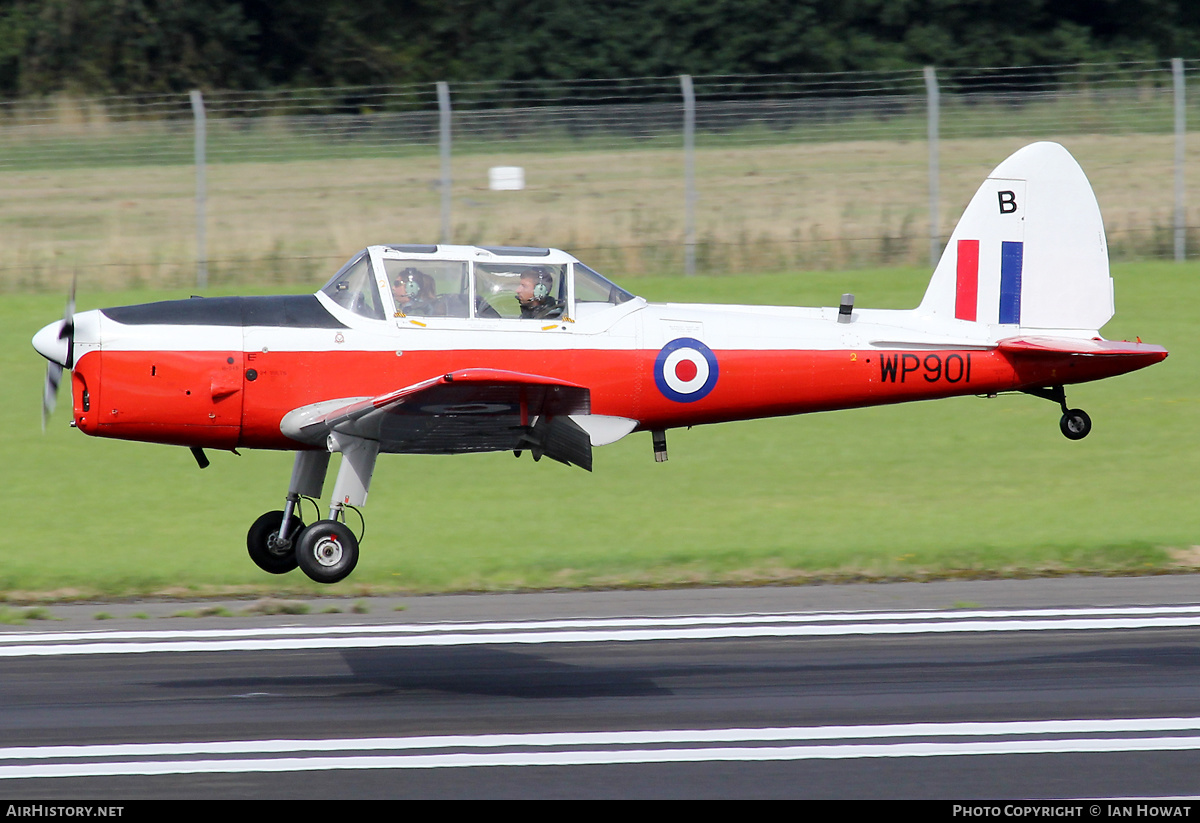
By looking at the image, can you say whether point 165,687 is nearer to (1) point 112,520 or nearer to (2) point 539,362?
(2) point 539,362

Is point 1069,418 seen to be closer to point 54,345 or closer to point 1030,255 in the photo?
point 1030,255

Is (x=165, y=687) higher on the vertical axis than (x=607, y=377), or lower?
lower

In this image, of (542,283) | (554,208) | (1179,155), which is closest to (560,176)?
(554,208)

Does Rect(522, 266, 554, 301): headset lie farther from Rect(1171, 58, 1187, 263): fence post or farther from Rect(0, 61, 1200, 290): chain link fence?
Rect(1171, 58, 1187, 263): fence post

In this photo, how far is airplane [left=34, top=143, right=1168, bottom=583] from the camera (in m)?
11.0

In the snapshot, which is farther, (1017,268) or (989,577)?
(989,577)

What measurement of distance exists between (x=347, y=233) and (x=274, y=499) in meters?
7.54

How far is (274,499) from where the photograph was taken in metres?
17.1

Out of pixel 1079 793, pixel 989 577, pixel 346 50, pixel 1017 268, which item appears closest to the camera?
pixel 1079 793

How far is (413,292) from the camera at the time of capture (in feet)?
37.1

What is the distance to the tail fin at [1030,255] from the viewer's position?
12.7 m

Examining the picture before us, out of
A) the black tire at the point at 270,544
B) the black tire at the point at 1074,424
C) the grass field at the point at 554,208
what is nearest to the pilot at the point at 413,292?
the black tire at the point at 270,544

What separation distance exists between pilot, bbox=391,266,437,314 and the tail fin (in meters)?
4.22

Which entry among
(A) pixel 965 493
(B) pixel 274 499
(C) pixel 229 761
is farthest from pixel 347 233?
(C) pixel 229 761
